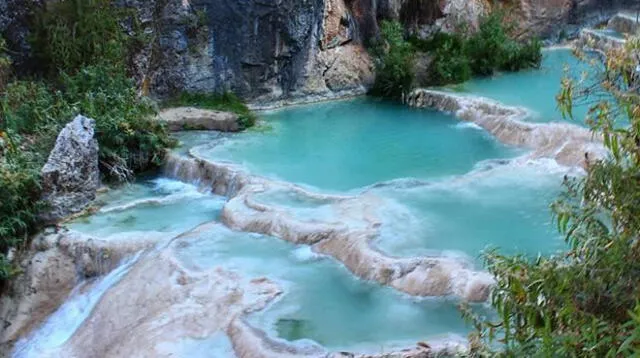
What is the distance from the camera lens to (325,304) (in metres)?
6.61

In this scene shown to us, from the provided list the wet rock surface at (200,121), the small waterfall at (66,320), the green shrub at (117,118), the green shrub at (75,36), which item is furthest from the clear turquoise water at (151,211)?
the green shrub at (75,36)

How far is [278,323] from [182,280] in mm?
1350

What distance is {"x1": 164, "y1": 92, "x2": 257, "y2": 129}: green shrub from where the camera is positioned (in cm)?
1348

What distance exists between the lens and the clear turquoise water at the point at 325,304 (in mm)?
6016

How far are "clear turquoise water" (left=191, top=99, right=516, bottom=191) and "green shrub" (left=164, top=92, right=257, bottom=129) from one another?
0.49 meters

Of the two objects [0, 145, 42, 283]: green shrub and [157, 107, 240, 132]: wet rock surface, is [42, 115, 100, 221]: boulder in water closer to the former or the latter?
[0, 145, 42, 283]: green shrub

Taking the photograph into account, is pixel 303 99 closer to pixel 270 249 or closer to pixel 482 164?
pixel 482 164

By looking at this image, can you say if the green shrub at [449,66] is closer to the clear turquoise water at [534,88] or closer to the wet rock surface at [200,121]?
the clear turquoise water at [534,88]

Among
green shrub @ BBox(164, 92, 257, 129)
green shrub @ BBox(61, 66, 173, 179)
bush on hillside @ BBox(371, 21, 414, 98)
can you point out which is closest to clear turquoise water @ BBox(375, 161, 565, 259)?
green shrub @ BBox(61, 66, 173, 179)

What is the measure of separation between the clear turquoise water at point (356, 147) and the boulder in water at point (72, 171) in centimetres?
181

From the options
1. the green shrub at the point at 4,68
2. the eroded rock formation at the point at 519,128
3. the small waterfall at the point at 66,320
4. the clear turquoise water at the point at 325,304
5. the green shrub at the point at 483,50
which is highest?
the green shrub at the point at 4,68

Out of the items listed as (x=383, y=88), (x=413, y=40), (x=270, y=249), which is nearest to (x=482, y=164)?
(x=270, y=249)

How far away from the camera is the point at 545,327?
3.15m

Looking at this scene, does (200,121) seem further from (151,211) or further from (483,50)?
(483,50)
